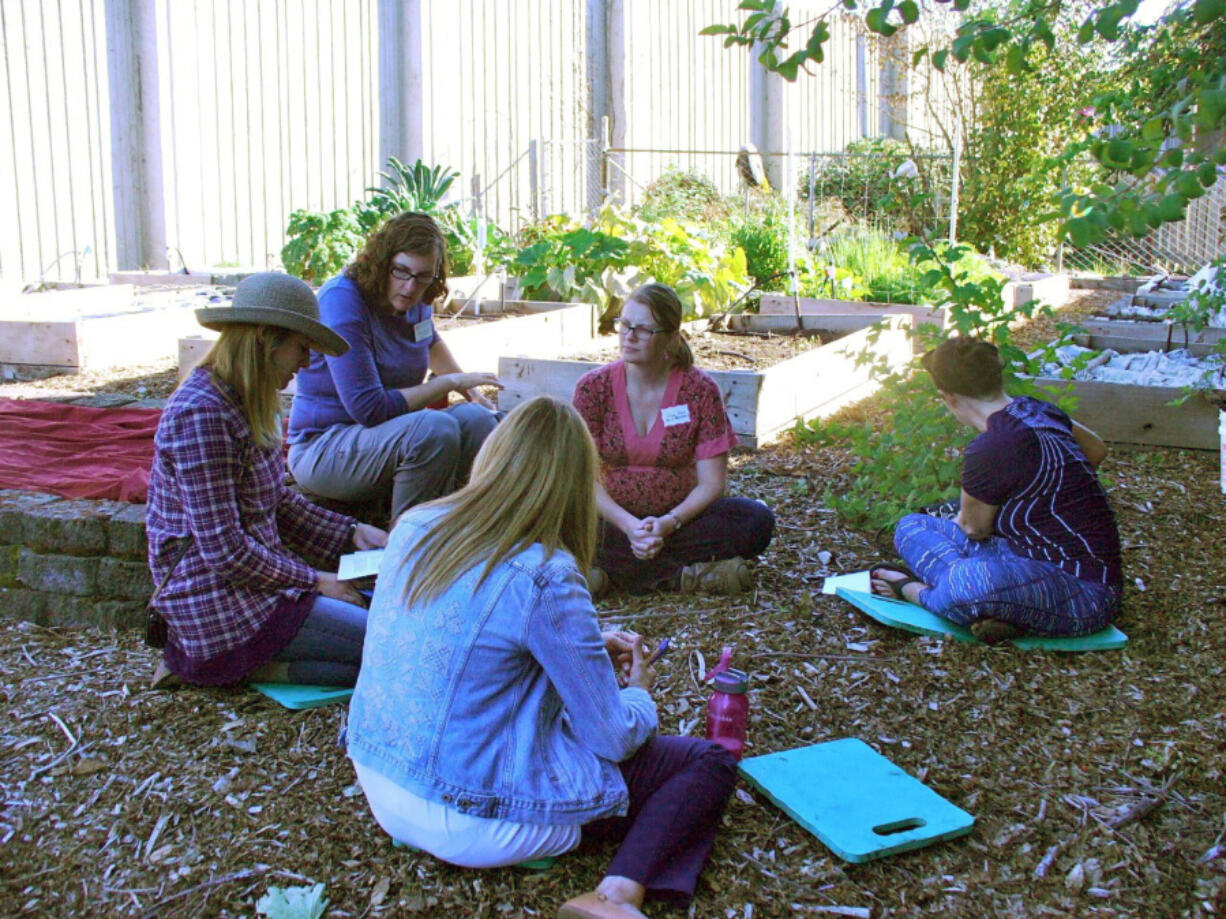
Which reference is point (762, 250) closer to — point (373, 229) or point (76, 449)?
point (373, 229)

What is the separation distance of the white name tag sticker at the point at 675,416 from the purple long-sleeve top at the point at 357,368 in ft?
3.09

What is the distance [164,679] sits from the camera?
3242 mm

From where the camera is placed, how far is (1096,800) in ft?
9.05

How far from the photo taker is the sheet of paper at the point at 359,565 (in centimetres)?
334

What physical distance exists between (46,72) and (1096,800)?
9.61 meters

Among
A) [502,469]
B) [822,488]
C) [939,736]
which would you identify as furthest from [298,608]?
[822,488]

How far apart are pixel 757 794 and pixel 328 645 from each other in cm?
122

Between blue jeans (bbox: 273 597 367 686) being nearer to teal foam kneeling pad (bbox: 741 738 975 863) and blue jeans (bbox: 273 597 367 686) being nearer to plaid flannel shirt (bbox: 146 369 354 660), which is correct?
plaid flannel shirt (bbox: 146 369 354 660)

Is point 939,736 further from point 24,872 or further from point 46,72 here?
point 46,72

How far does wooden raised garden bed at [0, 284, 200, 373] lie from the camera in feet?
24.4

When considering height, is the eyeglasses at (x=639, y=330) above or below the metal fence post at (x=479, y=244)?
below

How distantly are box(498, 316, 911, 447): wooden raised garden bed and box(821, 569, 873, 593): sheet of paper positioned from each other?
170 cm

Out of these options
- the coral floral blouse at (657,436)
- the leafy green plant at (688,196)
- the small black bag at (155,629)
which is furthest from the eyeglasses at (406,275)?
the leafy green plant at (688,196)

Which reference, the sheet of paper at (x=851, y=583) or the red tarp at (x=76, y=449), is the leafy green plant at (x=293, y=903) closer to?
the red tarp at (x=76, y=449)
